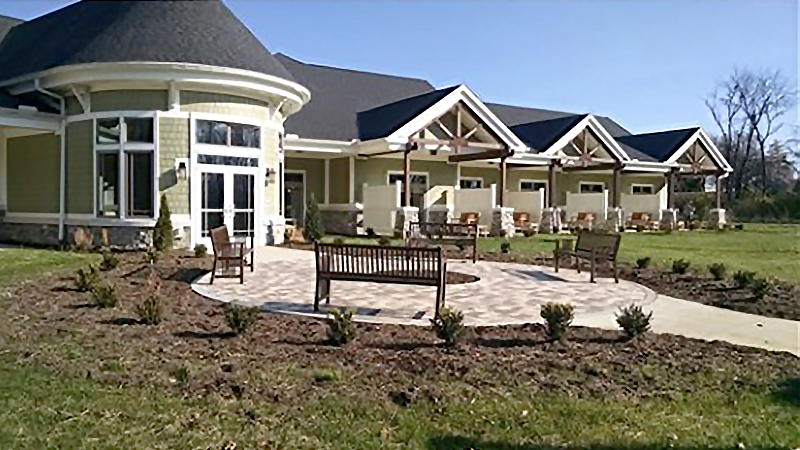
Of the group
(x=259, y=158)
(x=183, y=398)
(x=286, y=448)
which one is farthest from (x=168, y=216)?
(x=286, y=448)

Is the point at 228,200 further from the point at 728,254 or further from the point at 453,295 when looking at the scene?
the point at 728,254

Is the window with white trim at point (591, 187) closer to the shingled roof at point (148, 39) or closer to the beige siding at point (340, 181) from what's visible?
the beige siding at point (340, 181)

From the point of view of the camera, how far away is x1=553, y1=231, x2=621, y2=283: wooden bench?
1223 centimetres

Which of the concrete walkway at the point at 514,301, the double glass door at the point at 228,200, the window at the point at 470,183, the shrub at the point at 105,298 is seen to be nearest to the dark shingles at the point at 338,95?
the window at the point at 470,183

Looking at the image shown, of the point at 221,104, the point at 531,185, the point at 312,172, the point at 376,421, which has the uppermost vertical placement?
the point at 221,104

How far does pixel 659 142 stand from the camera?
3809 centimetres

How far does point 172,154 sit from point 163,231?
Answer: 2.51 m

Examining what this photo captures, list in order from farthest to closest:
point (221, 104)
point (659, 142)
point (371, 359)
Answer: point (659, 142), point (221, 104), point (371, 359)

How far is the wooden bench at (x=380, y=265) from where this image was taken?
821 centimetres

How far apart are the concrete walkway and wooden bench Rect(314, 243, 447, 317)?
46 centimetres

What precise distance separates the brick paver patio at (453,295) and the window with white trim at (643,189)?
2756cm

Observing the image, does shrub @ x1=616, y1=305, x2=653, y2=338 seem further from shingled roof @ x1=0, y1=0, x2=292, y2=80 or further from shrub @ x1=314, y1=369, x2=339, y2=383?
shingled roof @ x1=0, y1=0, x2=292, y2=80

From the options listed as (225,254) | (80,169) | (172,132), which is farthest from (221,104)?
(225,254)

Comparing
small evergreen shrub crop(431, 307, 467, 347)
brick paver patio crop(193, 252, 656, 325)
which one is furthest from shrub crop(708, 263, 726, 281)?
small evergreen shrub crop(431, 307, 467, 347)
